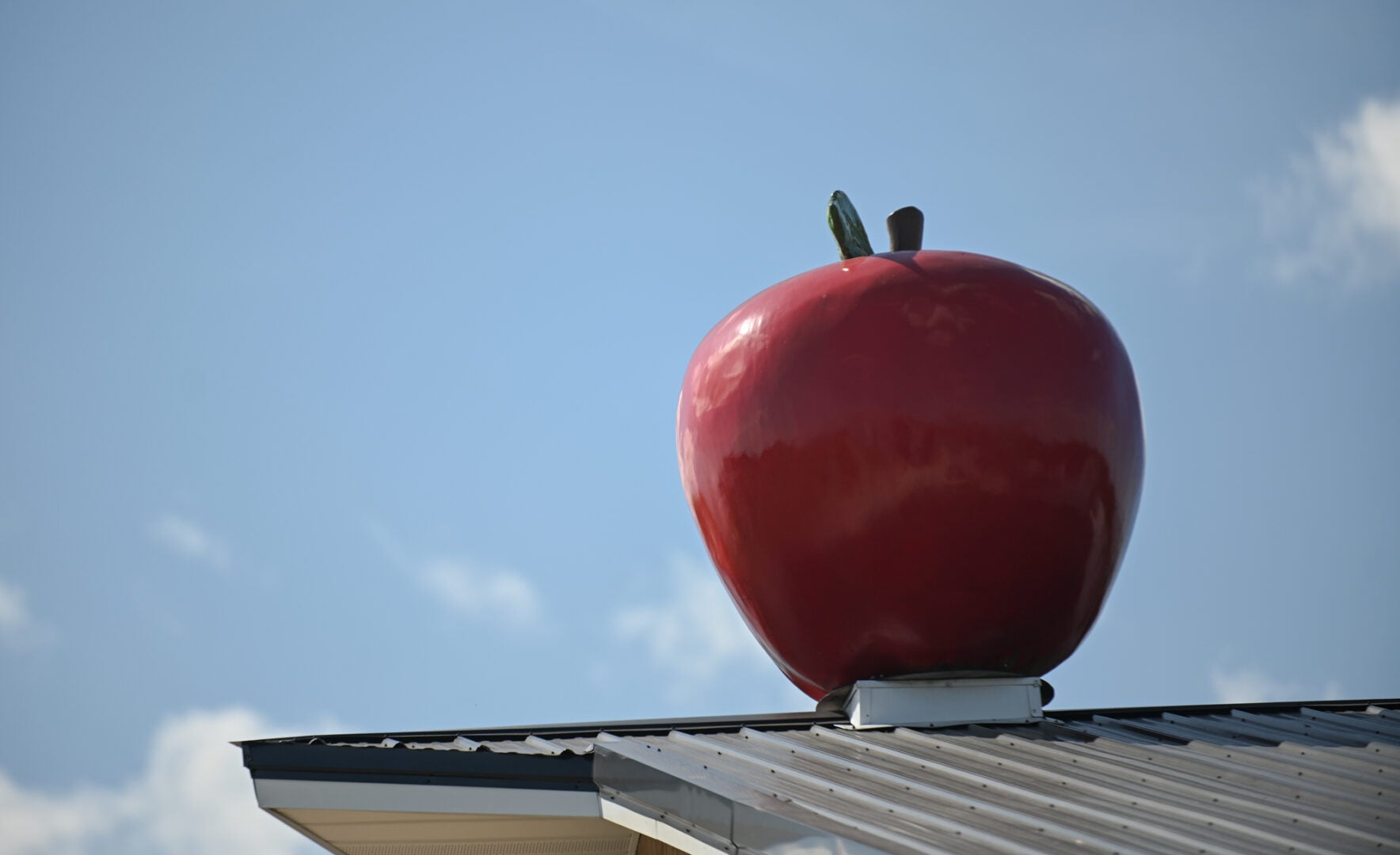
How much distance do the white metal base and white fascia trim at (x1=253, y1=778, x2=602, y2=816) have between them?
2278 millimetres

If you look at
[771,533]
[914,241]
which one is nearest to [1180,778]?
[771,533]

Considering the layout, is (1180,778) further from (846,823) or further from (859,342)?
(859,342)

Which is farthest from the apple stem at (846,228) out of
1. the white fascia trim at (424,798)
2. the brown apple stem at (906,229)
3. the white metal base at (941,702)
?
the white fascia trim at (424,798)

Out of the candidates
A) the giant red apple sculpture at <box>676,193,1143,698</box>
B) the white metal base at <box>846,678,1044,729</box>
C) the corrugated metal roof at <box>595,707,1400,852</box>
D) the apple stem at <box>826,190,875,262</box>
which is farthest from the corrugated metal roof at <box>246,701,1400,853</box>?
the apple stem at <box>826,190,875,262</box>

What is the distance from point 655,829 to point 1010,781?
146 centimetres

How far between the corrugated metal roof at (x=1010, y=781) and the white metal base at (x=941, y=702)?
17 centimetres

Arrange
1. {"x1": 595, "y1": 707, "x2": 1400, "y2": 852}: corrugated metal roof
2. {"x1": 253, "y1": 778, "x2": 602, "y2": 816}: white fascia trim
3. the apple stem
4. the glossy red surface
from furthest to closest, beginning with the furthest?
1. the apple stem
2. the glossy red surface
3. {"x1": 253, "y1": 778, "x2": 602, "y2": 816}: white fascia trim
4. {"x1": 595, "y1": 707, "x2": 1400, "y2": 852}: corrugated metal roof

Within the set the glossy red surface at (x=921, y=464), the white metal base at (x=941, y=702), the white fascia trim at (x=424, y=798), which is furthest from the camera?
the white metal base at (x=941, y=702)

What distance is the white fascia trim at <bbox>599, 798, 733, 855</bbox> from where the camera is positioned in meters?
5.02

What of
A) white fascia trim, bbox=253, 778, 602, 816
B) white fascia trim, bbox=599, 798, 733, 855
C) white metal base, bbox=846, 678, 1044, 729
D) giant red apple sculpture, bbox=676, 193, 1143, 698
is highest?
giant red apple sculpture, bbox=676, 193, 1143, 698

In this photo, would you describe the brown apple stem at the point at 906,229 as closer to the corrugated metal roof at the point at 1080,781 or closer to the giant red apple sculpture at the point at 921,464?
the giant red apple sculpture at the point at 921,464

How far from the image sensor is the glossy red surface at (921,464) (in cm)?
729

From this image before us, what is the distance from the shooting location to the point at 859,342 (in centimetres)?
745

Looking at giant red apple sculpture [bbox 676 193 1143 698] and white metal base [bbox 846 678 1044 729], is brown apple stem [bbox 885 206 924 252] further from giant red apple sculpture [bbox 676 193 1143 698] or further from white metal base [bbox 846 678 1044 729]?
white metal base [bbox 846 678 1044 729]
